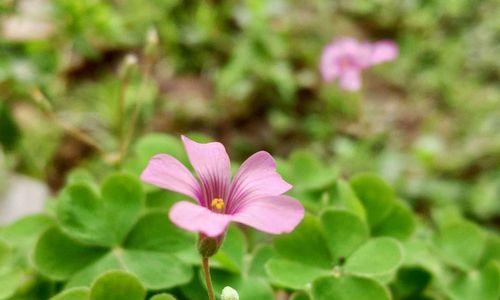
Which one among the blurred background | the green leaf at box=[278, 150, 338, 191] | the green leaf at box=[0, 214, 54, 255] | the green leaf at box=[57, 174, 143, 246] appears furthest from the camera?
the blurred background

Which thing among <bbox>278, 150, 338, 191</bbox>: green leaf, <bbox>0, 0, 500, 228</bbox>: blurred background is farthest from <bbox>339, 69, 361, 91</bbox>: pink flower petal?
<bbox>278, 150, 338, 191</bbox>: green leaf

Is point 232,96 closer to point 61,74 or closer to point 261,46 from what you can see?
point 261,46

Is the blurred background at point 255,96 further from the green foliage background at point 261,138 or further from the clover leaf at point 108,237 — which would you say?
the clover leaf at point 108,237

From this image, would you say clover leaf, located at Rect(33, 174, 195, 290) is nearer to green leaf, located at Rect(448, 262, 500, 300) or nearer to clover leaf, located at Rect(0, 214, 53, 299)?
clover leaf, located at Rect(0, 214, 53, 299)

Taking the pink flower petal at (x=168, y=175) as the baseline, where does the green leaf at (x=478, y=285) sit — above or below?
below

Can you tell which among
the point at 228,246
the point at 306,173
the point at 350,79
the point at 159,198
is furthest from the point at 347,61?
the point at 228,246

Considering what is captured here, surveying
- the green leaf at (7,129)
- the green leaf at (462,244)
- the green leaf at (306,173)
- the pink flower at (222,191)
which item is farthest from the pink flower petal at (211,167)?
the green leaf at (7,129)

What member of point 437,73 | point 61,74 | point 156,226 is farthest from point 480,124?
point 156,226
